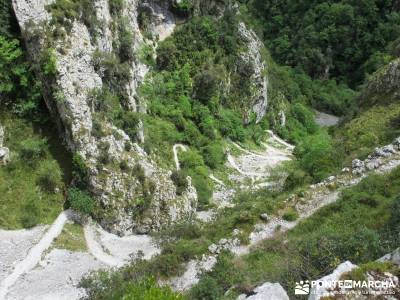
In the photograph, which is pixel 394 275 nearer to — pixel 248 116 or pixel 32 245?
pixel 32 245

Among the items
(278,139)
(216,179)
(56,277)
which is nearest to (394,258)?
(56,277)

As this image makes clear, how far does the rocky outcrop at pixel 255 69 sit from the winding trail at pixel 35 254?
126 ft

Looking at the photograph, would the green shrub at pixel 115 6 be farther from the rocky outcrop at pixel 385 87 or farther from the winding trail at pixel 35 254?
the rocky outcrop at pixel 385 87

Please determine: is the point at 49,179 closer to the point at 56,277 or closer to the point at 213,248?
the point at 56,277

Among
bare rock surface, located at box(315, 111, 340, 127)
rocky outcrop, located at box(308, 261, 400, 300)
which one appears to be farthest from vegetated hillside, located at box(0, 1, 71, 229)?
bare rock surface, located at box(315, 111, 340, 127)

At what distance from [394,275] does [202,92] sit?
47101 mm

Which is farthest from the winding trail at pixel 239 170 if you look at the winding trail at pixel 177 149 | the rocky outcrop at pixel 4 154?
the rocky outcrop at pixel 4 154

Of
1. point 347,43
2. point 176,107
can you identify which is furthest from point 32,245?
point 347,43

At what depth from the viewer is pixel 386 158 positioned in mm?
28312

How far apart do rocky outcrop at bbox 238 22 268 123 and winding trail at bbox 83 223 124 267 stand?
1455 inches

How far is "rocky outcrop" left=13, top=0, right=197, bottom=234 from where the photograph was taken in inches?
1326

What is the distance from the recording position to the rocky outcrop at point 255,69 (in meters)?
64.9

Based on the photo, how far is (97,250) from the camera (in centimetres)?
3081

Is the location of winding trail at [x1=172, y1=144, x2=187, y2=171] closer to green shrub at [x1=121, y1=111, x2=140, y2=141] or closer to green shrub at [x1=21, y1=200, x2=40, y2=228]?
green shrub at [x1=121, y1=111, x2=140, y2=141]
